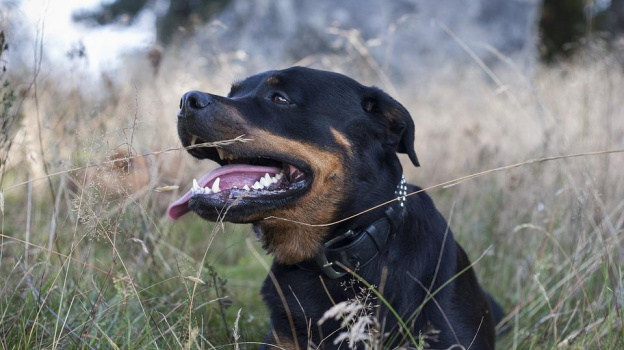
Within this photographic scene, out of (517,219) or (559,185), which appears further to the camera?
(559,185)

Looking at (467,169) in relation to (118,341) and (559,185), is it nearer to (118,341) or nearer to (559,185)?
(559,185)

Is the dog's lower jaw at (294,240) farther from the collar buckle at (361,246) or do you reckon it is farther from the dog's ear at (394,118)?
the dog's ear at (394,118)

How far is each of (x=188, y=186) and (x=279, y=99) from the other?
75.2 inches

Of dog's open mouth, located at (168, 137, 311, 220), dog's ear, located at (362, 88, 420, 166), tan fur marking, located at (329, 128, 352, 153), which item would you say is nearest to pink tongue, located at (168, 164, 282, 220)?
dog's open mouth, located at (168, 137, 311, 220)

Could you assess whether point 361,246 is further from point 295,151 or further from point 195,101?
point 195,101

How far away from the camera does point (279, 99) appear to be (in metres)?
2.75

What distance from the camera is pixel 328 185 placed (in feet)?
8.75

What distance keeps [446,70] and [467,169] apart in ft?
14.4

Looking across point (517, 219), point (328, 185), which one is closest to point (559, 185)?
point (517, 219)

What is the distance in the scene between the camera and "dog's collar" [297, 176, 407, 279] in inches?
102

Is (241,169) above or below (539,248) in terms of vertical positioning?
above

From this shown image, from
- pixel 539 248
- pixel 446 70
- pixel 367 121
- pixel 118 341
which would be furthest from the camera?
pixel 446 70

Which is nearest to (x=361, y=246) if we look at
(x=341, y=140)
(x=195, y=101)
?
(x=341, y=140)

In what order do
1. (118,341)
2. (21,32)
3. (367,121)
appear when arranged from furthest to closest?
(21,32)
(367,121)
(118,341)
